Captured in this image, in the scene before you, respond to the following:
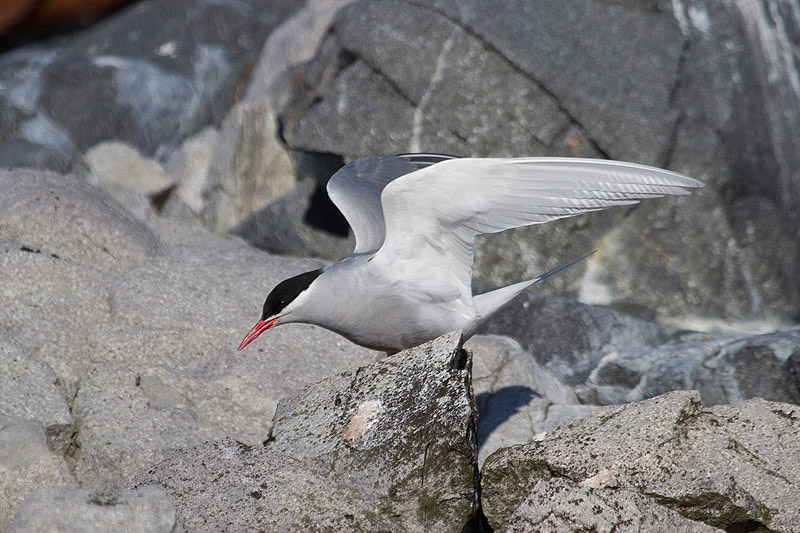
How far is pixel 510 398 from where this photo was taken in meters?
4.80

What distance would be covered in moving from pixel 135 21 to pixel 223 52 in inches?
61.5

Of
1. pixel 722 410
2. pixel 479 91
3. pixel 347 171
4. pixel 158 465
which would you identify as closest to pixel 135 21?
pixel 479 91

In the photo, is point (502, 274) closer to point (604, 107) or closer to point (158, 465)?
point (604, 107)

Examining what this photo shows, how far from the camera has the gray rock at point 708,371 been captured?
5594 mm

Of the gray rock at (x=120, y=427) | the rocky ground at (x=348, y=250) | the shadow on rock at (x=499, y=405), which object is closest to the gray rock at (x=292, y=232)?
the rocky ground at (x=348, y=250)

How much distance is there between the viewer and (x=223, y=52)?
12016 millimetres

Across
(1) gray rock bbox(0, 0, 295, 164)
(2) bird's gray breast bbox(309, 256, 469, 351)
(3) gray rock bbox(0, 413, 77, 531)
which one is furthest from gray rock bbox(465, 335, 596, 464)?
(1) gray rock bbox(0, 0, 295, 164)

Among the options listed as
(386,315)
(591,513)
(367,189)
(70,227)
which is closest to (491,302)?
(386,315)

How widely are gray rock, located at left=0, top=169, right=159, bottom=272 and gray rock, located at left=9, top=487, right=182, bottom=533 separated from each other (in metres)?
2.38

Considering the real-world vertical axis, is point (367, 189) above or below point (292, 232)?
above

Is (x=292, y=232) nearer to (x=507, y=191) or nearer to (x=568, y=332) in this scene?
(x=568, y=332)

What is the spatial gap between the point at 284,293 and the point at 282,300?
4 centimetres

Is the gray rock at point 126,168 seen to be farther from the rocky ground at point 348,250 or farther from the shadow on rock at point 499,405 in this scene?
the shadow on rock at point 499,405

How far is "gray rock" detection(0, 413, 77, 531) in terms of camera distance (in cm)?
368
